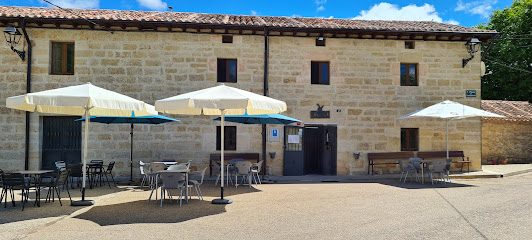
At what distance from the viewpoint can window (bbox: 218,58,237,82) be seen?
12656mm

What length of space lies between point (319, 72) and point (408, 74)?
3.20m

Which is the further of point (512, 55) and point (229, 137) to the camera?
point (512, 55)

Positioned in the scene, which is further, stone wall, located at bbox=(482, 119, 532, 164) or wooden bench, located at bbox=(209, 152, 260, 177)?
stone wall, located at bbox=(482, 119, 532, 164)

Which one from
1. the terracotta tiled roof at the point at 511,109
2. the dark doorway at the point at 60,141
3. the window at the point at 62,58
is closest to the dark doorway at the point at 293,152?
the dark doorway at the point at 60,141

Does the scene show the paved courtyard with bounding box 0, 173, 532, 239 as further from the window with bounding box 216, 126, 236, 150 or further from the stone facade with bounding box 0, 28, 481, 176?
the window with bounding box 216, 126, 236, 150

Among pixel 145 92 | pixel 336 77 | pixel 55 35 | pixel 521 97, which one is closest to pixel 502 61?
pixel 521 97

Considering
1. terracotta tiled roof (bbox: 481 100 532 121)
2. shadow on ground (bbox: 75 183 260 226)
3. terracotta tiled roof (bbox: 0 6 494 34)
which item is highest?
terracotta tiled roof (bbox: 0 6 494 34)

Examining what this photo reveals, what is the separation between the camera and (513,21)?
23641 mm

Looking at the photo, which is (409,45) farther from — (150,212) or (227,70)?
Result: (150,212)

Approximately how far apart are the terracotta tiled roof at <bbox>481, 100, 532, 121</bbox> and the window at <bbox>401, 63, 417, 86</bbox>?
21.8 feet

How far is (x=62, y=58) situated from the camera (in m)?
12.0

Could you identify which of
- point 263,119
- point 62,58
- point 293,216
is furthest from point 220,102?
point 62,58

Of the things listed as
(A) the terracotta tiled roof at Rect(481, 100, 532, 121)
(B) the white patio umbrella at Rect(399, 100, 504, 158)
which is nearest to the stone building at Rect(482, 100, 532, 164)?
(A) the terracotta tiled roof at Rect(481, 100, 532, 121)

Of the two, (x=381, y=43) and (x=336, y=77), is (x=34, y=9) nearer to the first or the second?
(x=336, y=77)
